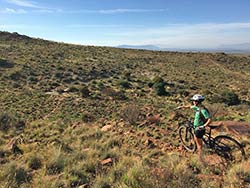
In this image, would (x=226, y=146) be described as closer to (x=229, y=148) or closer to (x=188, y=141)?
(x=229, y=148)

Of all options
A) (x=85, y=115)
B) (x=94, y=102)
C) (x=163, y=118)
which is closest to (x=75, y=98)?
(x=94, y=102)

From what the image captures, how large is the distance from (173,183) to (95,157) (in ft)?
9.34

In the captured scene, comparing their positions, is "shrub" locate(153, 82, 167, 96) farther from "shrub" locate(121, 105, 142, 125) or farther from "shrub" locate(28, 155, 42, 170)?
"shrub" locate(28, 155, 42, 170)

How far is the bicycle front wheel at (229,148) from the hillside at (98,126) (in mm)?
591

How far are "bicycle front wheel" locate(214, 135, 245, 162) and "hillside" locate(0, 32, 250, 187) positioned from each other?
0.59m

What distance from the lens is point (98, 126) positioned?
42.4 feet

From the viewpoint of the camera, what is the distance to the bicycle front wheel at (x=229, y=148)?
6.60 meters

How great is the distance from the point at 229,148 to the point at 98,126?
24.2ft

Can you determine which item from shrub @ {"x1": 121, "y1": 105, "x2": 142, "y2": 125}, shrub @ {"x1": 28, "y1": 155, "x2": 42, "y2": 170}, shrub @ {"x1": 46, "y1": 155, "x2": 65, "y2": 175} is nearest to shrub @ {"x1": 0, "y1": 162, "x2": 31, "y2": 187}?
shrub @ {"x1": 46, "y1": 155, "x2": 65, "y2": 175}

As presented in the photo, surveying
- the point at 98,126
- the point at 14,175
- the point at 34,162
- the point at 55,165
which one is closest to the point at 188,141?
the point at 55,165

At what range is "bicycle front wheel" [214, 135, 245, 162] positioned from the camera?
6598mm

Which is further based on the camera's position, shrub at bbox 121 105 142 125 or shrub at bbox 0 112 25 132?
shrub at bbox 121 105 142 125

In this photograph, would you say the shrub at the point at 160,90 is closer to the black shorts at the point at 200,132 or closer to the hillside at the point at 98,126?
the hillside at the point at 98,126

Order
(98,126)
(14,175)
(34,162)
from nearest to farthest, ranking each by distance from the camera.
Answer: (14,175) → (34,162) → (98,126)
